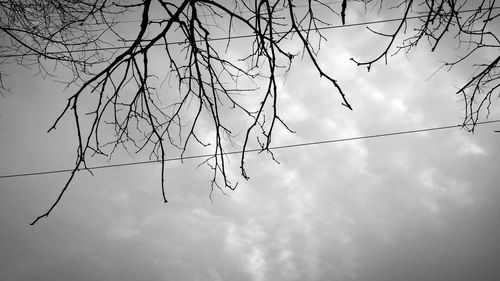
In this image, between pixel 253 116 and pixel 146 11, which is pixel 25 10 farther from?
pixel 253 116

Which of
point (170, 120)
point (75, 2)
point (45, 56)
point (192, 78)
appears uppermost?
point (75, 2)

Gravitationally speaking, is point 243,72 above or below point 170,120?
above

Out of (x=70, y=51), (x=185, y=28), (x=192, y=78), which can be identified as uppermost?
(x=70, y=51)

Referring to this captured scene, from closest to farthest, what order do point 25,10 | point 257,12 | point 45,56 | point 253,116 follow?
point 257,12 → point 253,116 → point 45,56 → point 25,10

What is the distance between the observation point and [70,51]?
261cm

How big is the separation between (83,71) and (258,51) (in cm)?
186

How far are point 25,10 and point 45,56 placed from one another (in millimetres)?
867

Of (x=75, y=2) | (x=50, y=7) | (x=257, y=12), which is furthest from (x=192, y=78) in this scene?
(x=50, y=7)

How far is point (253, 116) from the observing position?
1.52m

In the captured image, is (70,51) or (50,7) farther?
(50,7)

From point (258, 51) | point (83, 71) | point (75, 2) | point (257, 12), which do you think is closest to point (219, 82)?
Answer: point (258, 51)

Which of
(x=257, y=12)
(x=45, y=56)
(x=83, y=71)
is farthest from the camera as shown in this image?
(x=83, y=71)

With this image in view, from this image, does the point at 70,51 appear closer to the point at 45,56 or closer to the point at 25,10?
the point at 45,56

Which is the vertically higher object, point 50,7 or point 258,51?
point 50,7
